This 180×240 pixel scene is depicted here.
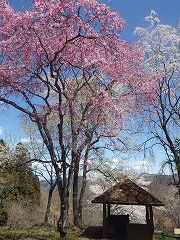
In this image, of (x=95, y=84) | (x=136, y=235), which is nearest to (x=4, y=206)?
(x=136, y=235)

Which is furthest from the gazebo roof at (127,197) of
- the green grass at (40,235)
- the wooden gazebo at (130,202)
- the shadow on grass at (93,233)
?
the green grass at (40,235)

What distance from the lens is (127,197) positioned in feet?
39.5

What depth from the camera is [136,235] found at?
38.8ft

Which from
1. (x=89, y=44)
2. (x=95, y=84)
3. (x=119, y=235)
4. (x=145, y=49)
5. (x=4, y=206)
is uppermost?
(x=145, y=49)

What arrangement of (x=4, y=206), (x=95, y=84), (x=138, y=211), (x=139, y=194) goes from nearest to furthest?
1. (x=95, y=84)
2. (x=139, y=194)
3. (x=4, y=206)
4. (x=138, y=211)

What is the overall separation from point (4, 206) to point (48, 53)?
9415 mm

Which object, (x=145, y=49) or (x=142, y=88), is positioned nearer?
(x=142, y=88)

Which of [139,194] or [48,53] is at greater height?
[48,53]

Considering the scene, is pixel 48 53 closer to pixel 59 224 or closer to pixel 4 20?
pixel 4 20

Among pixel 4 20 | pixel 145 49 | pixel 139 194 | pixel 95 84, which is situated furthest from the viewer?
pixel 145 49

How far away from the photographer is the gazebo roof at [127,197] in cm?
1177

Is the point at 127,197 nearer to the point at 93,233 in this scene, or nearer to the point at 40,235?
the point at 93,233

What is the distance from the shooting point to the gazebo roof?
11766 mm

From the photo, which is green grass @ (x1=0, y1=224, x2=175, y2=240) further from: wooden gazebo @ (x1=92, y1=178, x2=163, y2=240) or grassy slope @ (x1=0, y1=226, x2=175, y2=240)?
wooden gazebo @ (x1=92, y1=178, x2=163, y2=240)
